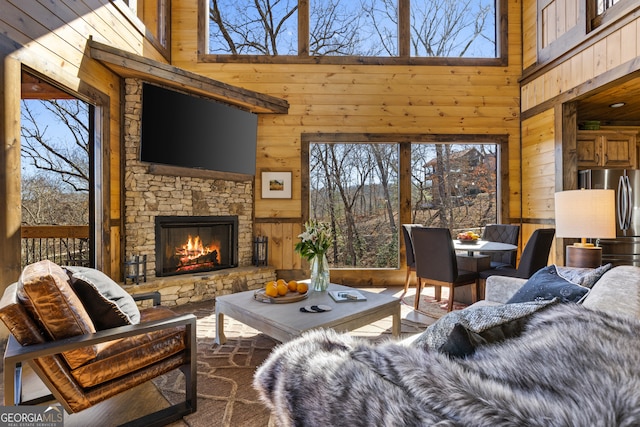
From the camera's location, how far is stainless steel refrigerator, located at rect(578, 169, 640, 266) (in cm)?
402

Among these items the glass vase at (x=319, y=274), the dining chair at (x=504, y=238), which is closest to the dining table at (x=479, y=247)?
the dining chair at (x=504, y=238)

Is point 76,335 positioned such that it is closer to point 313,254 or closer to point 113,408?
point 113,408

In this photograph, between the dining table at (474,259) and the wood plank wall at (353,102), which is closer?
the dining table at (474,259)

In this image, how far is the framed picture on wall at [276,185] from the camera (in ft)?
16.4

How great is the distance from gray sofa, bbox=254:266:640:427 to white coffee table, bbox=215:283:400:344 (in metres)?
1.21

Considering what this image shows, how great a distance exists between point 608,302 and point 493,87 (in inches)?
185

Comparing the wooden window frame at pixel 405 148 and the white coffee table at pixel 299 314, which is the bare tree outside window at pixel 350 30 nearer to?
the wooden window frame at pixel 405 148

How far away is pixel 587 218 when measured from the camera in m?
2.40

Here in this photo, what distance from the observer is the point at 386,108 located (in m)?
5.08

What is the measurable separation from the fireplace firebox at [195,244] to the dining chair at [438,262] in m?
2.53

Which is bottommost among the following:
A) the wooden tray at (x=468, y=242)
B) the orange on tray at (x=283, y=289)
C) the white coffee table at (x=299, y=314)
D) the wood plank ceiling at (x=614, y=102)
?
the white coffee table at (x=299, y=314)

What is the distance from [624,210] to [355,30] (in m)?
4.34

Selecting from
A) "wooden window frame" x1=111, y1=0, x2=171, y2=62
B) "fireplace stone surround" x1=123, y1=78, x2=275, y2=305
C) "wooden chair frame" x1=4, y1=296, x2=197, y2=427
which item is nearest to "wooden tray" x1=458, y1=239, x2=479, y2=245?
"fireplace stone surround" x1=123, y1=78, x2=275, y2=305

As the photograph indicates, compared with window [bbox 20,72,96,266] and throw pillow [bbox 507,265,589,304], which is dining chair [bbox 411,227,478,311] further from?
window [bbox 20,72,96,266]
